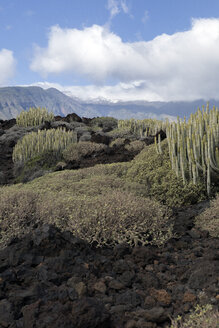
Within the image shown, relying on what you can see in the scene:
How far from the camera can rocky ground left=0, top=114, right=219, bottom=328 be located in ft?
8.61

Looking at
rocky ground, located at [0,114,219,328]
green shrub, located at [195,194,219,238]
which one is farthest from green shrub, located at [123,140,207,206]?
rocky ground, located at [0,114,219,328]

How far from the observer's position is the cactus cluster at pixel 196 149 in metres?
6.49

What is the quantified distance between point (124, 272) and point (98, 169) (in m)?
5.32

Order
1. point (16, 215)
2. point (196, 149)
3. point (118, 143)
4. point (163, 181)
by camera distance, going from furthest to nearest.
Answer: point (118, 143)
point (163, 181)
point (196, 149)
point (16, 215)

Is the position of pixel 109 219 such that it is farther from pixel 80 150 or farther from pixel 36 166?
pixel 80 150

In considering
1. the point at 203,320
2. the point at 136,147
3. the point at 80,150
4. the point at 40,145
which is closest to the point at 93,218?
the point at 203,320

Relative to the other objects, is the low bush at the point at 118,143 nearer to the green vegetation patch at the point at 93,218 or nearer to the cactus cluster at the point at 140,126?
the cactus cluster at the point at 140,126

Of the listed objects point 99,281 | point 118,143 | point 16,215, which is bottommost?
point 99,281

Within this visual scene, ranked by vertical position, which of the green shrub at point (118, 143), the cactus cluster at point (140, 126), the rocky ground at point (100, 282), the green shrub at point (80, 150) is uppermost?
the cactus cluster at point (140, 126)

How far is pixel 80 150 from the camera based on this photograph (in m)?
12.5

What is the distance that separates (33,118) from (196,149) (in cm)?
1628

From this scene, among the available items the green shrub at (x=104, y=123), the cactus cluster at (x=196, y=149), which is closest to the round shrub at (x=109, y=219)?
the cactus cluster at (x=196, y=149)

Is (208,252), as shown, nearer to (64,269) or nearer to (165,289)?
(165,289)

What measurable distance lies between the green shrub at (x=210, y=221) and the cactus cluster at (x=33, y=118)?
1716 centimetres
